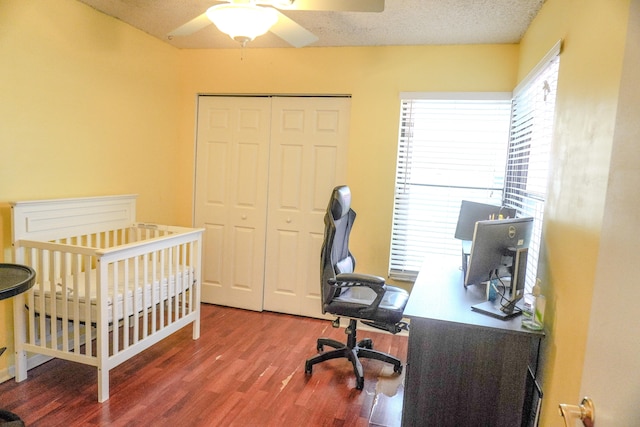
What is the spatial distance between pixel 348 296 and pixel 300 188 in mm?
1325

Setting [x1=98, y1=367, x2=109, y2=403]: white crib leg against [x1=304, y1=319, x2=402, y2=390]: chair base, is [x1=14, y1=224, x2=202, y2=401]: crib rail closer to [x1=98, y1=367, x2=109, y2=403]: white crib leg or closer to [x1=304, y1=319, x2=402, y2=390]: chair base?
[x1=98, y1=367, x2=109, y2=403]: white crib leg

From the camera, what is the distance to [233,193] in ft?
13.0

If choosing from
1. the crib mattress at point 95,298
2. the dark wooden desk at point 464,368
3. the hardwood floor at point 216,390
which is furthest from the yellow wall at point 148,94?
the dark wooden desk at point 464,368

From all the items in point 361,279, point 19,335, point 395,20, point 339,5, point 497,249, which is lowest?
point 19,335

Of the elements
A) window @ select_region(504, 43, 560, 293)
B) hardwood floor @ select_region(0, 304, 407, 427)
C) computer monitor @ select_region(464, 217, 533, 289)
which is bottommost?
hardwood floor @ select_region(0, 304, 407, 427)

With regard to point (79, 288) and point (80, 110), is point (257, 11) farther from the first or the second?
point (79, 288)

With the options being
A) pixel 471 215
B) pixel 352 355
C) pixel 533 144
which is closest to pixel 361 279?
pixel 352 355

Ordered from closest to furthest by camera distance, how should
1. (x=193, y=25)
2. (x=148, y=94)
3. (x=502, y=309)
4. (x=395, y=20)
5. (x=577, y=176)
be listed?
(x=577, y=176) < (x=502, y=309) < (x=193, y=25) < (x=395, y=20) < (x=148, y=94)

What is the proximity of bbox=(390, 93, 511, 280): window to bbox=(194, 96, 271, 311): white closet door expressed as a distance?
1247 millimetres

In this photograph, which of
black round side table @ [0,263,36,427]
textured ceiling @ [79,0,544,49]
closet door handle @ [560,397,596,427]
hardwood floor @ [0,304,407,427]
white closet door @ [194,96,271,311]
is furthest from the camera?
white closet door @ [194,96,271,311]

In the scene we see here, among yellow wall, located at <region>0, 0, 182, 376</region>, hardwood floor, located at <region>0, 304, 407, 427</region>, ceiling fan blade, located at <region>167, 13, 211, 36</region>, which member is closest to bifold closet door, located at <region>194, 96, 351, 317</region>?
yellow wall, located at <region>0, 0, 182, 376</region>

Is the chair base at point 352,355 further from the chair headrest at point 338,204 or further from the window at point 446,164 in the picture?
the window at point 446,164

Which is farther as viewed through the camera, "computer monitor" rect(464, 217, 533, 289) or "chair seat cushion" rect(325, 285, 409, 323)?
"chair seat cushion" rect(325, 285, 409, 323)

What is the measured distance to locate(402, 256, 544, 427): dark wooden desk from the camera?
5.93 feet
